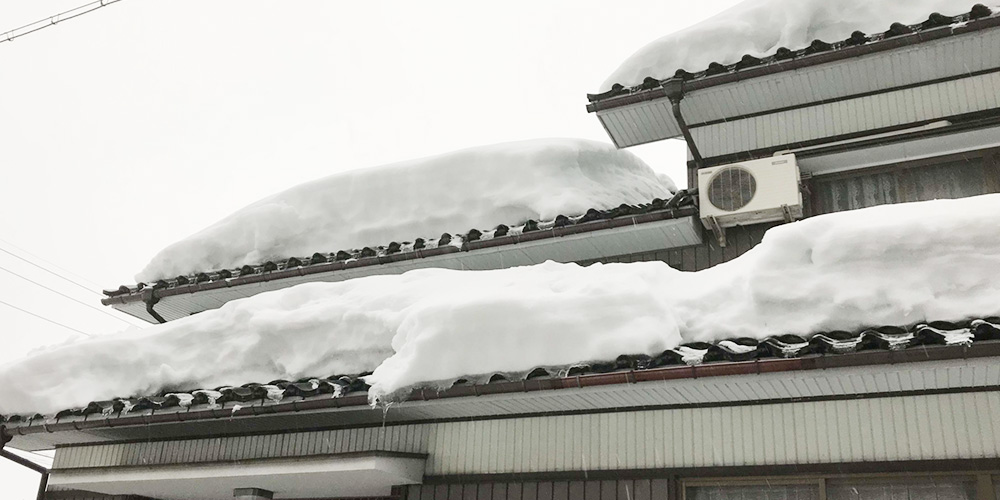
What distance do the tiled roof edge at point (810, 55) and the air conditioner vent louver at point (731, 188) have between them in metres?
1.01

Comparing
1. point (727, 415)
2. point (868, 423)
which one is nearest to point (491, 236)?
point (727, 415)

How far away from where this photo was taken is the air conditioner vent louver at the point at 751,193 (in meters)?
7.02

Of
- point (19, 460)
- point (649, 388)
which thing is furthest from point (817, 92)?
point (19, 460)

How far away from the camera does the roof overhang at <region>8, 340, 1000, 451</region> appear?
4.22m

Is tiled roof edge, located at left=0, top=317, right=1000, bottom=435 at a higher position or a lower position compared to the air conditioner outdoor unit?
lower

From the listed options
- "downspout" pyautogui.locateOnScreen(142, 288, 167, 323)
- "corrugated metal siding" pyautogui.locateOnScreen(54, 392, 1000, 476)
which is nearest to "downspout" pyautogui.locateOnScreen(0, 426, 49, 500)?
"corrugated metal siding" pyautogui.locateOnScreen(54, 392, 1000, 476)

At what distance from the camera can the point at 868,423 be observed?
4816mm

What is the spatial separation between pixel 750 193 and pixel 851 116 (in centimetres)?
142

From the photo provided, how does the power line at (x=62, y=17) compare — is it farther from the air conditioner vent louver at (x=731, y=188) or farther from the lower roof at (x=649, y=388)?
the air conditioner vent louver at (x=731, y=188)

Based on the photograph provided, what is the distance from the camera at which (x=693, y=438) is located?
209 inches

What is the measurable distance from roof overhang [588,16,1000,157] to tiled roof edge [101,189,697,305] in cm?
98

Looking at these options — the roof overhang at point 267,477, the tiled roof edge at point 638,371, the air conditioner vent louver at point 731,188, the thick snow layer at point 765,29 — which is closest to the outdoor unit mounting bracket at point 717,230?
the air conditioner vent louver at point 731,188

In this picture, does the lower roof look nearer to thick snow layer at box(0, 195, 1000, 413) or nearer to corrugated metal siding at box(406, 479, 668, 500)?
thick snow layer at box(0, 195, 1000, 413)

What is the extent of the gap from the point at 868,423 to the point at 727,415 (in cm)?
89
